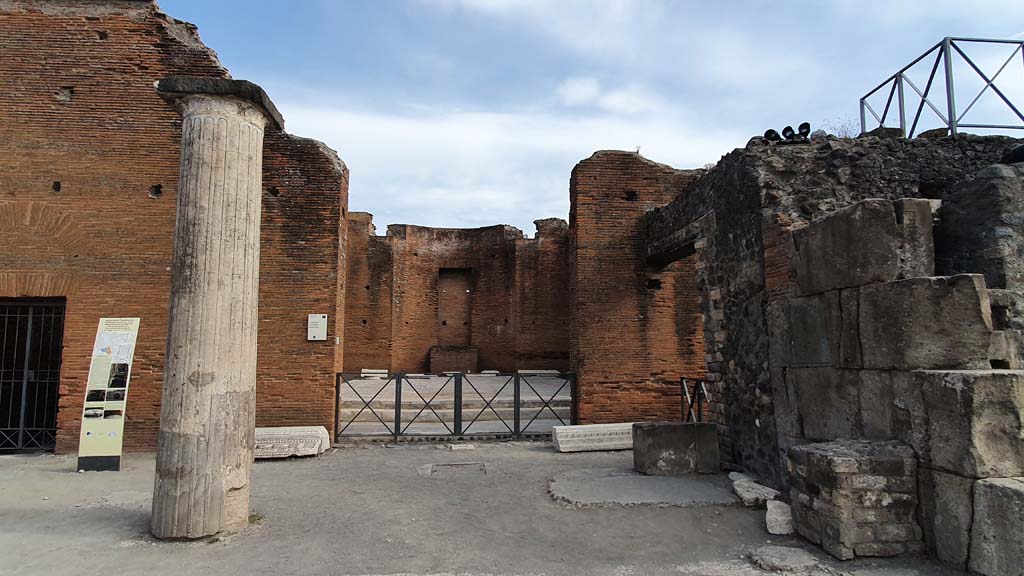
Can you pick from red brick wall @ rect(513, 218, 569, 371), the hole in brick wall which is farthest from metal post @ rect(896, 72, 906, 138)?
red brick wall @ rect(513, 218, 569, 371)

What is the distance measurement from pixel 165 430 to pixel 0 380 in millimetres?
5956

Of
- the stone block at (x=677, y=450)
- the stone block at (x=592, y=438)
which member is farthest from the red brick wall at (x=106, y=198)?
the stone block at (x=677, y=450)

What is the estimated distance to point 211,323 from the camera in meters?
4.45

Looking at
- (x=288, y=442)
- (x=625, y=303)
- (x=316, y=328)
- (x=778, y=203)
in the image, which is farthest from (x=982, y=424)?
(x=316, y=328)

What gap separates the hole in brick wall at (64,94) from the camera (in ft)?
27.2

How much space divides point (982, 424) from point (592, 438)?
5.36 meters

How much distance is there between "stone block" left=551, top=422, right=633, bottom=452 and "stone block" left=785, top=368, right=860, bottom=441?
11.6ft

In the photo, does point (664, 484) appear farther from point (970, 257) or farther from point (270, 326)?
point (270, 326)

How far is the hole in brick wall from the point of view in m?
8.30

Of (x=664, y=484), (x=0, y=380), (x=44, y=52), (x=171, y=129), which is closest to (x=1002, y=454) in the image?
(x=664, y=484)

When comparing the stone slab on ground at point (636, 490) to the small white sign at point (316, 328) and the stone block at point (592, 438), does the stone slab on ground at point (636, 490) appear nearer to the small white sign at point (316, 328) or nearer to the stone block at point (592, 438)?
the stone block at point (592, 438)

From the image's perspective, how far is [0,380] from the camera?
26.3ft

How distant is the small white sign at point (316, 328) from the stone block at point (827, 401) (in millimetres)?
6503

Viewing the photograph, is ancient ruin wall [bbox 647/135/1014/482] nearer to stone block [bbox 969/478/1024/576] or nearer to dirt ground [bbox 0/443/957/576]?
dirt ground [bbox 0/443/957/576]
